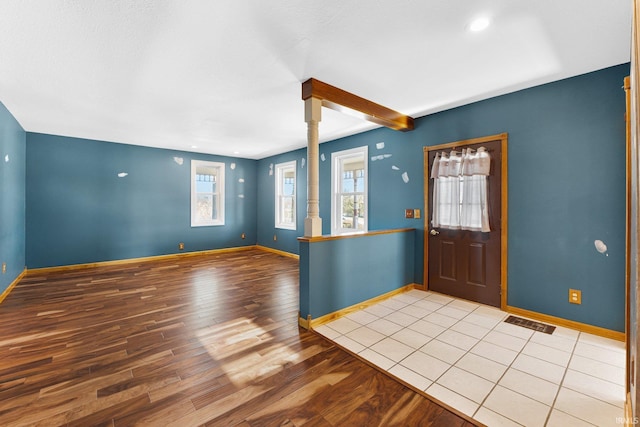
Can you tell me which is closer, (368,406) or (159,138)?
A: (368,406)

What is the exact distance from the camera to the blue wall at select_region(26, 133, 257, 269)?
191 inches

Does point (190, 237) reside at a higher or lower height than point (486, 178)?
lower

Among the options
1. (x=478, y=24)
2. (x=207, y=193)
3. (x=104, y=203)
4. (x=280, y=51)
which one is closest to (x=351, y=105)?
(x=280, y=51)

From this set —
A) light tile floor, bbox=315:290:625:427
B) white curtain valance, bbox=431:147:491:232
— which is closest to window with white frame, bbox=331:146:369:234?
white curtain valance, bbox=431:147:491:232

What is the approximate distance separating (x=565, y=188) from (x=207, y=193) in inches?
265

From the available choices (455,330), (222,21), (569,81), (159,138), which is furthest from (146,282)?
(569,81)

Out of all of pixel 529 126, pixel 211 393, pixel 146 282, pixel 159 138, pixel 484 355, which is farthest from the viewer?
pixel 159 138

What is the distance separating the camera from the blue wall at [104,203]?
486cm

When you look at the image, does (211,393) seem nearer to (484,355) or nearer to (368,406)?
(368,406)

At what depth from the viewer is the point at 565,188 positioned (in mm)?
2785

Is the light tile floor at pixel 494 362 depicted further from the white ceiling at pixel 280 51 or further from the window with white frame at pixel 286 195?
the window with white frame at pixel 286 195

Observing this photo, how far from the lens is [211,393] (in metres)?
1.81

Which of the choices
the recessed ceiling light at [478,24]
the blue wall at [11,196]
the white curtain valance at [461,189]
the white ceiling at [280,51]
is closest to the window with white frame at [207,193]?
A: the blue wall at [11,196]

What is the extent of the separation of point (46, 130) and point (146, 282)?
10.6ft
